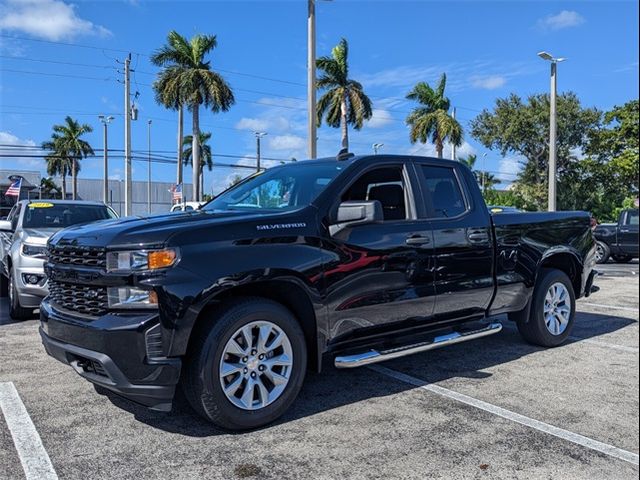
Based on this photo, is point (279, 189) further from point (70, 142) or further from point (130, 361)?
point (70, 142)

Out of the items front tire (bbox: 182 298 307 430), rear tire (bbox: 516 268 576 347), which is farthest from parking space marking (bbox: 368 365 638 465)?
rear tire (bbox: 516 268 576 347)

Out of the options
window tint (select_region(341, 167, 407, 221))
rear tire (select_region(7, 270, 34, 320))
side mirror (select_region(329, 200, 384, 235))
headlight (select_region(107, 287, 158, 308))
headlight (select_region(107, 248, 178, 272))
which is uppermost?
window tint (select_region(341, 167, 407, 221))

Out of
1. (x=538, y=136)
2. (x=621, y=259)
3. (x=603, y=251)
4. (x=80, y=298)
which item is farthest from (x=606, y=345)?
(x=538, y=136)

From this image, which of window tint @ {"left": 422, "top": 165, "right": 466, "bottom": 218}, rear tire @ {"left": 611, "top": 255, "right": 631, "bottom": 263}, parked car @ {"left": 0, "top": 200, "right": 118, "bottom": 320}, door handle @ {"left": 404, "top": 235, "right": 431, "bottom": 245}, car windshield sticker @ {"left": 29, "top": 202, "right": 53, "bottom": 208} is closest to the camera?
door handle @ {"left": 404, "top": 235, "right": 431, "bottom": 245}

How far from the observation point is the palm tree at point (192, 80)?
32594mm

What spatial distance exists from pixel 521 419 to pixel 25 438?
3.34 metres

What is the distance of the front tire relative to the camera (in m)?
3.60

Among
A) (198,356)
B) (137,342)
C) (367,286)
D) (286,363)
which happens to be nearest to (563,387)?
(367,286)

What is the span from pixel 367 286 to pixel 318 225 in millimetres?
623

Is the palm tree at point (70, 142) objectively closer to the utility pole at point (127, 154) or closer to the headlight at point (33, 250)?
the utility pole at point (127, 154)

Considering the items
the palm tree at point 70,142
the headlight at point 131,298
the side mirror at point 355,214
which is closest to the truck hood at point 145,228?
the headlight at point 131,298

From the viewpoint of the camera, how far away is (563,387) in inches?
188

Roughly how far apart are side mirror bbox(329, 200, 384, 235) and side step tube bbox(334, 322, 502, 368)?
94cm

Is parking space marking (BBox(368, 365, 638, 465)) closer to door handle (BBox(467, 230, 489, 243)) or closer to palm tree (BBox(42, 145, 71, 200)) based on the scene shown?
door handle (BBox(467, 230, 489, 243))
